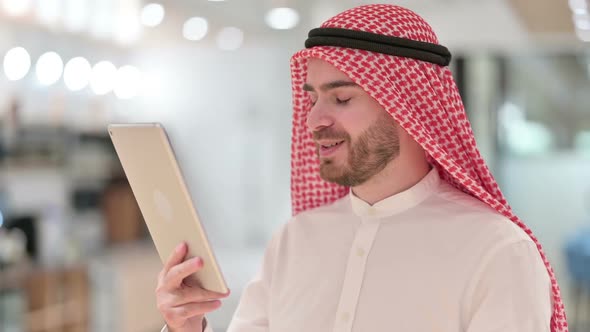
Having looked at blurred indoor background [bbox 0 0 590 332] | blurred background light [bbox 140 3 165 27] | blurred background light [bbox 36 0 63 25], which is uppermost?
blurred background light [bbox 36 0 63 25]

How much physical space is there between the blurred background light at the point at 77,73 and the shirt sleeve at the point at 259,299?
4.93 meters

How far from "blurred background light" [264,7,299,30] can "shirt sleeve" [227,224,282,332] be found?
416 centimetres

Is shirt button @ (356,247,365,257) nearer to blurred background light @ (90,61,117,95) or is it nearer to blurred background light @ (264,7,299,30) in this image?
blurred background light @ (264,7,299,30)

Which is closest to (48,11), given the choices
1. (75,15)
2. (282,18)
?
(75,15)

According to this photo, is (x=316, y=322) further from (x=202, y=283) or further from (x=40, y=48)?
(x=40, y=48)

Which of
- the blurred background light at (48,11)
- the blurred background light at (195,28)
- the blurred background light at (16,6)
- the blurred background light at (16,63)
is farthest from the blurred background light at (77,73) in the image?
the blurred background light at (195,28)

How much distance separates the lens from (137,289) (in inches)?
264

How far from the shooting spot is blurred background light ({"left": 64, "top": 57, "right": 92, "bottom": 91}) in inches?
255

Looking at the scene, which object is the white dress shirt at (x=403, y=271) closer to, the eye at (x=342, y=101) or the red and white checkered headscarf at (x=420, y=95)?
the red and white checkered headscarf at (x=420, y=95)

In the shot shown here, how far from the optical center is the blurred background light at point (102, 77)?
6.87 metres

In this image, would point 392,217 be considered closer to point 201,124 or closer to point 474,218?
point 474,218

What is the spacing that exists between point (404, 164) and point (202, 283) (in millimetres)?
543

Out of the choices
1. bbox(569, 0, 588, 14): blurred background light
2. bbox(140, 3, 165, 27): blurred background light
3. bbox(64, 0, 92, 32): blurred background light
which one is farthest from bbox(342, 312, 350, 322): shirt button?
bbox(64, 0, 92, 32): blurred background light

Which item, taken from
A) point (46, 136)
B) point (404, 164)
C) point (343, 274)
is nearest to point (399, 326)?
point (343, 274)
